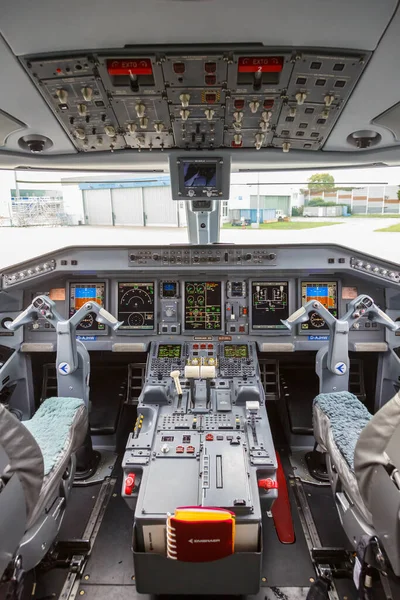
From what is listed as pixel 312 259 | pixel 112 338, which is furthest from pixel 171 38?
pixel 112 338

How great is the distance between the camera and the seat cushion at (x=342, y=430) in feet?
5.40

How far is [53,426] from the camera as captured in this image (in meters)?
2.09

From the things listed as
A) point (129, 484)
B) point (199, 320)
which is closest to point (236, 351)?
point (199, 320)

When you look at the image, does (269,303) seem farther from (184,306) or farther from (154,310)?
(154,310)

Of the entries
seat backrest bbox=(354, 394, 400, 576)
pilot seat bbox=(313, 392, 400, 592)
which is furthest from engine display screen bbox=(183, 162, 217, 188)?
seat backrest bbox=(354, 394, 400, 576)

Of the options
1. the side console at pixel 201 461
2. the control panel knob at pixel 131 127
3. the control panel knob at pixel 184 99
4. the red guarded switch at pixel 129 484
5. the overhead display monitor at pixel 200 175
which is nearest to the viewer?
the side console at pixel 201 461

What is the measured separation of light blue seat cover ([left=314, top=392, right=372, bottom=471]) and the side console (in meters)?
0.34

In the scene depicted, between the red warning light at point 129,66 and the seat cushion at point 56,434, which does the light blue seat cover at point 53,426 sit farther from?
the red warning light at point 129,66

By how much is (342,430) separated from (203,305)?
5.08 feet

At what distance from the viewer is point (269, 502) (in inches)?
74.8

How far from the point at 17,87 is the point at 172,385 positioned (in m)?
1.94

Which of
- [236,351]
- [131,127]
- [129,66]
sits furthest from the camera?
[236,351]

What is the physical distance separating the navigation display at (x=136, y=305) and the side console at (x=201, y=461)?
313 millimetres

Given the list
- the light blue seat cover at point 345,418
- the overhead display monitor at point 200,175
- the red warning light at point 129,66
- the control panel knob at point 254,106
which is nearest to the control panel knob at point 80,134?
the overhead display monitor at point 200,175
